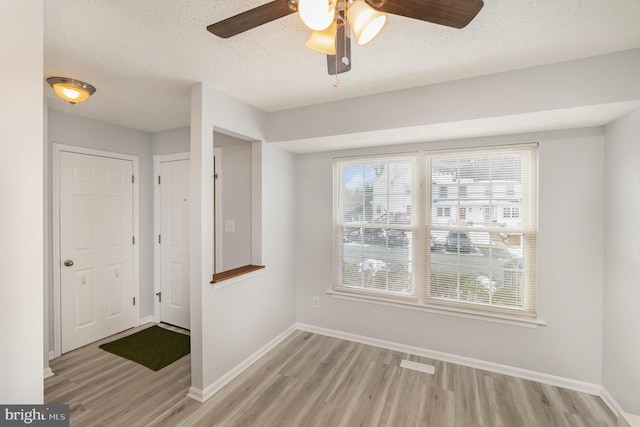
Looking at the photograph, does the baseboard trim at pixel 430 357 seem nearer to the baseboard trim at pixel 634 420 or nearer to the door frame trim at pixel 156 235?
the baseboard trim at pixel 634 420

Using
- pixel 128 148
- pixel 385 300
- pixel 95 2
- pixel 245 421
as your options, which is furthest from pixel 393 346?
pixel 128 148

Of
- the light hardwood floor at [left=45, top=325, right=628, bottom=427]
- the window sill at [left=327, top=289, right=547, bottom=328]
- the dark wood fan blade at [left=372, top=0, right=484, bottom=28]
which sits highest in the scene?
the dark wood fan blade at [left=372, top=0, right=484, bottom=28]

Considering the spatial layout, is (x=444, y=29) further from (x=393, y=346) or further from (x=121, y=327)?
(x=121, y=327)

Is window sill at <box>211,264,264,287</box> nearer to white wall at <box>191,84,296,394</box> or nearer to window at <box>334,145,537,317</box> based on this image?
white wall at <box>191,84,296,394</box>

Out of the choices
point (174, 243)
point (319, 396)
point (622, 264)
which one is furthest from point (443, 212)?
point (174, 243)

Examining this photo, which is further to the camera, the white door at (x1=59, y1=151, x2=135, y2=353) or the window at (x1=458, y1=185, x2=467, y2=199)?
the white door at (x1=59, y1=151, x2=135, y2=353)

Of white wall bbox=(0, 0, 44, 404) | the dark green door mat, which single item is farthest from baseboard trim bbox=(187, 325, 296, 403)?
white wall bbox=(0, 0, 44, 404)

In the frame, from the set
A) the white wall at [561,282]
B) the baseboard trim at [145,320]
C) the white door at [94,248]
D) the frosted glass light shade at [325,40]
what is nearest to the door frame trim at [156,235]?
the baseboard trim at [145,320]

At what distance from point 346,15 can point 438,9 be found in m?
0.34

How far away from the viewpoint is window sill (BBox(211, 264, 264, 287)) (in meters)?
2.32

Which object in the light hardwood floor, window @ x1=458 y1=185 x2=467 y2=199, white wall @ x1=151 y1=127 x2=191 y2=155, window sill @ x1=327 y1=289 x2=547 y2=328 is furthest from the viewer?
white wall @ x1=151 y1=127 x2=191 y2=155

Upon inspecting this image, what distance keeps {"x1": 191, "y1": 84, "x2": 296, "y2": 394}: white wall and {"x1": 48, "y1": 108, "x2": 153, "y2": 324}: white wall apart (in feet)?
5.48

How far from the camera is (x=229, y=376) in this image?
7.89 feet
